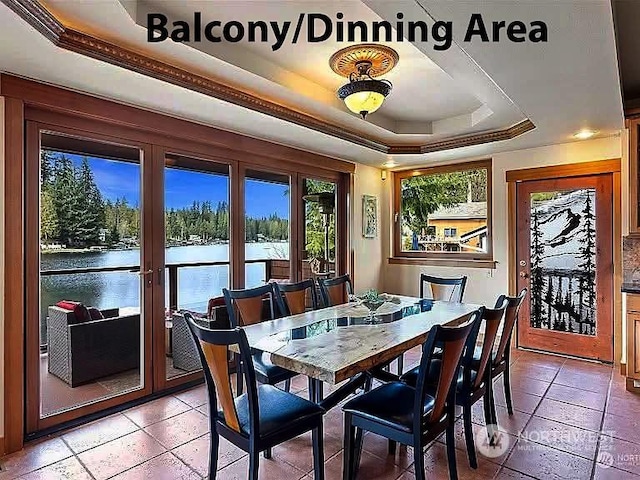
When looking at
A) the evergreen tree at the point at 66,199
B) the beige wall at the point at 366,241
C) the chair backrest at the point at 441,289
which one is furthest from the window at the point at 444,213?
the evergreen tree at the point at 66,199

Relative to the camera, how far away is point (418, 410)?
6.10 feet

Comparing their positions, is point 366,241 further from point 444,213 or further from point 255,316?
point 255,316

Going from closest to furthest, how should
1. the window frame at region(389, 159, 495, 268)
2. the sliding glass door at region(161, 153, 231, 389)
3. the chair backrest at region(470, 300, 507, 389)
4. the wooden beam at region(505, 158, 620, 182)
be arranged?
the chair backrest at region(470, 300, 507, 389), the sliding glass door at region(161, 153, 231, 389), the wooden beam at region(505, 158, 620, 182), the window frame at region(389, 159, 495, 268)

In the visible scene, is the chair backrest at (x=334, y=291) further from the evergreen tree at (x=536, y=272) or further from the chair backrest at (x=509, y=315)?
the evergreen tree at (x=536, y=272)

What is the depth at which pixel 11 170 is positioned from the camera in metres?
2.53

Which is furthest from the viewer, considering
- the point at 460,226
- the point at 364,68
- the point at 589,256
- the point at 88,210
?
the point at 460,226

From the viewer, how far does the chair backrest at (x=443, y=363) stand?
1810mm

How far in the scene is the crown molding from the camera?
1911 millimetres

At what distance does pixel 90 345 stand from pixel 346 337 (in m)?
2.31

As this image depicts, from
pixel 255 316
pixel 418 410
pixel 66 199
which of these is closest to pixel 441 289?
pixel 255 316

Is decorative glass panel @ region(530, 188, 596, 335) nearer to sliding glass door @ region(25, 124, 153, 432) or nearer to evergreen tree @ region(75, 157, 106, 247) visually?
sliding glass door @ region(25, 124, 153, 432)

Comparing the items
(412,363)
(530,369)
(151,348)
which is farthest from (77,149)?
(530,369)
